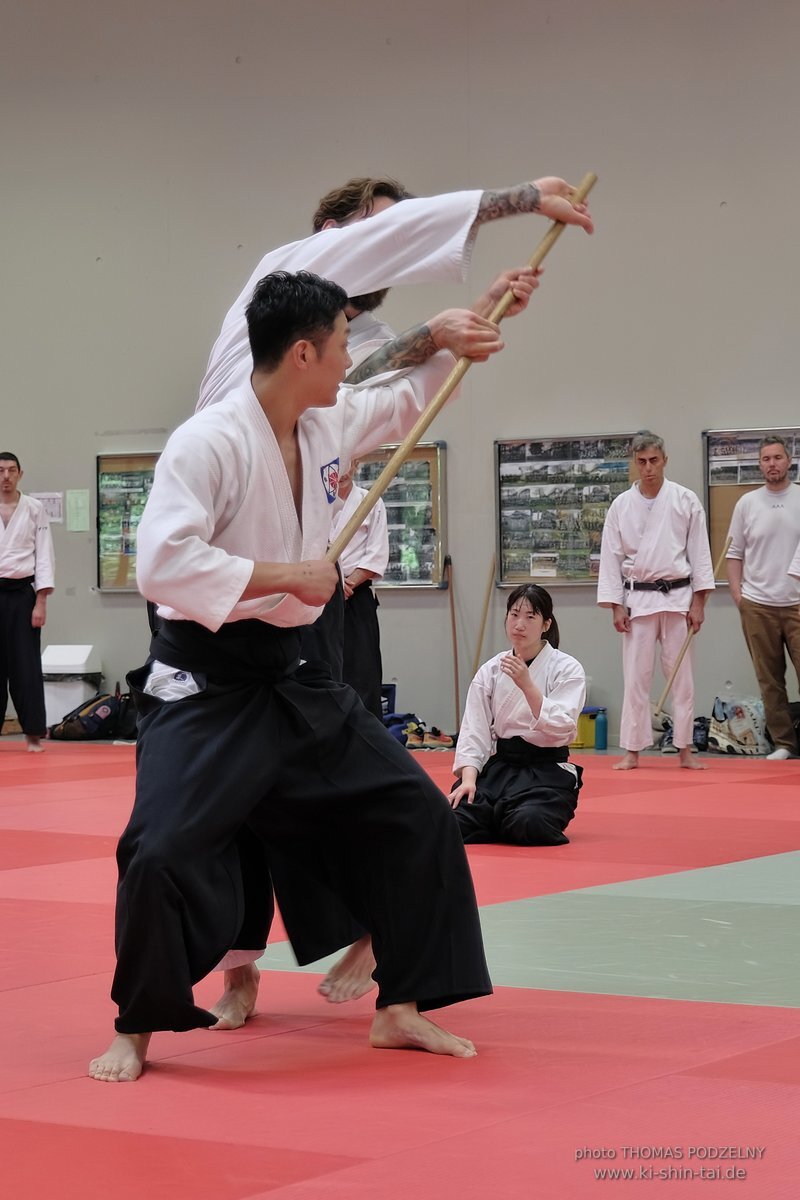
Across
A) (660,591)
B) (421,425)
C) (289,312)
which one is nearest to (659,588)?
(660,591)

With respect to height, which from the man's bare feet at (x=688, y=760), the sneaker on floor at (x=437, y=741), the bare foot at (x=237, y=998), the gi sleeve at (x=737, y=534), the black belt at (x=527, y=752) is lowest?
the sneaker on floor at (x=437, y=741)

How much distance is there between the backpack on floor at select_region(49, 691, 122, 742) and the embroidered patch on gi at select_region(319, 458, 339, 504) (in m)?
9.25

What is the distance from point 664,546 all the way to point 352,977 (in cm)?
639

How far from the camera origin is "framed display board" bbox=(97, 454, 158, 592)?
41.0 ft

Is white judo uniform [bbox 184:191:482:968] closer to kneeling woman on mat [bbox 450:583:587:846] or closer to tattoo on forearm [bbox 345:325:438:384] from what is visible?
tattoo on forearm [bbox 345:325:438:384]

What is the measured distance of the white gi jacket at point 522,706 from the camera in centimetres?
579

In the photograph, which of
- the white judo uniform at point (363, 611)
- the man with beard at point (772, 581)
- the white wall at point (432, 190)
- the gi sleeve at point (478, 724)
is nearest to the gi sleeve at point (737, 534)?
the man with beard at point (772, 581)

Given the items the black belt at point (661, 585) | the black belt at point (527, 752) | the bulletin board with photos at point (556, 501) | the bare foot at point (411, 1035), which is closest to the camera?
the bare foot at point (411, 1035)

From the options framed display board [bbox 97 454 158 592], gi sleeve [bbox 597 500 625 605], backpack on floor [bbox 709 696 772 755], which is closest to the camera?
gi sleeve [bbox 597 500 625 605]

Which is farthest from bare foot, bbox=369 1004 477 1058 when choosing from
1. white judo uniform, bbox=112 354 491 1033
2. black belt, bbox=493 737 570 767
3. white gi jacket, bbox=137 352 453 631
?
black belt, bbox=493 737 570 767

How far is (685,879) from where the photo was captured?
4941mm

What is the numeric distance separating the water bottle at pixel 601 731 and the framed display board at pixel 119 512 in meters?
4.12

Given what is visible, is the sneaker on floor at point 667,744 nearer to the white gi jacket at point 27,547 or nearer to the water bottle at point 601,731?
the water bottle at point 601,731

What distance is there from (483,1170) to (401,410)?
1.60 m
